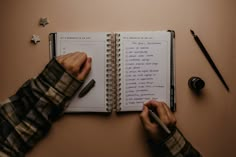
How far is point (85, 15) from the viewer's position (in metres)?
1.16

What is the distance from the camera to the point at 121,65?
1156 mm

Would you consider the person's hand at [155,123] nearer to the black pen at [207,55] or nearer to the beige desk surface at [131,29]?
the beige desk surface at [131,29]

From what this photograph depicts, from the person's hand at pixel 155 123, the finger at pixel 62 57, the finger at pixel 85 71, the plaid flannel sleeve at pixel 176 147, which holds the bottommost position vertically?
the plaid flannel sleeve at pixel 176 147

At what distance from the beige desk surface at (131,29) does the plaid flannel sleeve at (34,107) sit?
6cm

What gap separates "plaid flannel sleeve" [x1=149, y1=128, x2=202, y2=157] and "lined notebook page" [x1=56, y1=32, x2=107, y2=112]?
0.26 meters

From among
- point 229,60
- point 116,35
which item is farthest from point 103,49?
point 229,60

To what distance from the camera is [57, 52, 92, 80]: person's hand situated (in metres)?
1.10

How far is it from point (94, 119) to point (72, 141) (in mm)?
117

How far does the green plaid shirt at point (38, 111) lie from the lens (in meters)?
1.09

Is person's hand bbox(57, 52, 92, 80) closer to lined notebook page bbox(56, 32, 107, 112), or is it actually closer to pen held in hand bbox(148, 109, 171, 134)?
lined notebook page bbox(56, 32, 107, 112)

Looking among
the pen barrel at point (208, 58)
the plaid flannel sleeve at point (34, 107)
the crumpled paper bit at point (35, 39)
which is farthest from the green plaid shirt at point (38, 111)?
the pen barrel at point (208, 58)

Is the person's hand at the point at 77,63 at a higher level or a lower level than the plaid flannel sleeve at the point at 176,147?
higher

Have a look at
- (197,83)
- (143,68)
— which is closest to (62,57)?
(143,68)

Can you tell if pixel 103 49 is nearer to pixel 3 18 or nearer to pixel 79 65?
pixel 79 65
